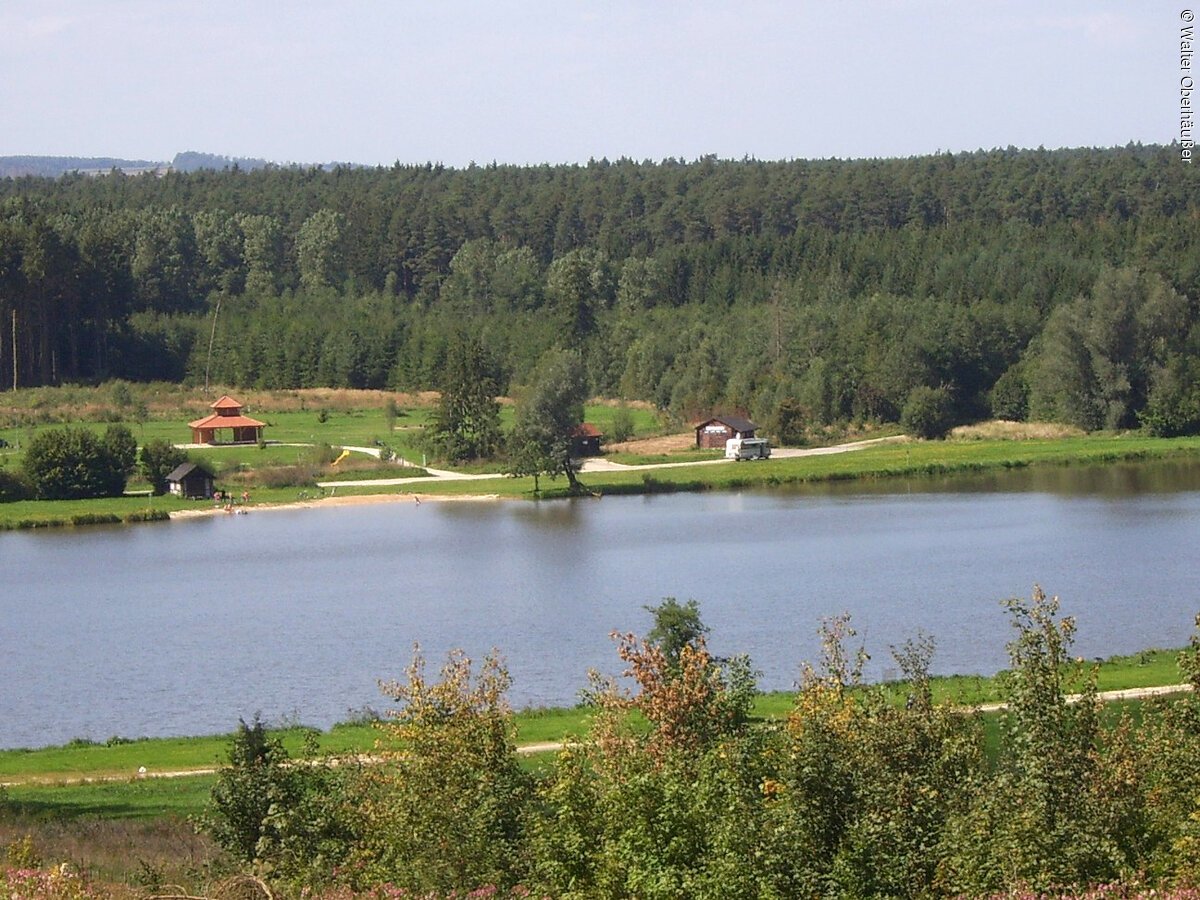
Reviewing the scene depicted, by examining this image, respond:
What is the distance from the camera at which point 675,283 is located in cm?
12531

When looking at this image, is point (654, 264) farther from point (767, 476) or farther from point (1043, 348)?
point (767, 476)

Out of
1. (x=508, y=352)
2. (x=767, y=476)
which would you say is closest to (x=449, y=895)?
(x=767, y=476)

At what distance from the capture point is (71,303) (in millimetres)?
106438

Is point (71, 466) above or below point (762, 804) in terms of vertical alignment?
above

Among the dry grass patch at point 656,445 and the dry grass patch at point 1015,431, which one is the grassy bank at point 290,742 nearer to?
the dry grass patch at point 656,445

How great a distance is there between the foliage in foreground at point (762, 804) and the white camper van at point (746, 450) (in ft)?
191

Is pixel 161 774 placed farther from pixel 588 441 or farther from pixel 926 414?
pixel 926 414

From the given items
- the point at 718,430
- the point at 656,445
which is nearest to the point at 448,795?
the point at 718,430

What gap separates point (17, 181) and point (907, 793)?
17754cm

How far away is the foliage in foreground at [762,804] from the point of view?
13648 mm

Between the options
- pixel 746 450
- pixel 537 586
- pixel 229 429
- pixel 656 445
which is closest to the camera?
pixel 537 586

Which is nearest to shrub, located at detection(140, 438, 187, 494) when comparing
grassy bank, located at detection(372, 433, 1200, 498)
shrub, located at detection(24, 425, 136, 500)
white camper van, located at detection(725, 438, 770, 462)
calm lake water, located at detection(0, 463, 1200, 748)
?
shrub, located at detection(24, 425, 136, 500)

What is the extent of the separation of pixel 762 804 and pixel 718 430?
67.7m

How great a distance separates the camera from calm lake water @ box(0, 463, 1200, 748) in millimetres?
33188
